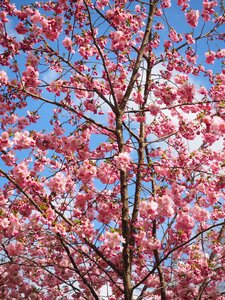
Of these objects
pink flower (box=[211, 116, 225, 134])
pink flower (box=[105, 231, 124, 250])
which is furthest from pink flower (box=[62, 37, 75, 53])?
pink flower (box=[105, 231, 124, 250])

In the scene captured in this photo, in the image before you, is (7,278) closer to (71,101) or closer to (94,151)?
(94,151)

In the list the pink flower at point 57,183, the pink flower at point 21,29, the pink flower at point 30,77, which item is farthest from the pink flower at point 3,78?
the pink flower at point 57,183

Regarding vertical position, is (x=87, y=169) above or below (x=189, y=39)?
below

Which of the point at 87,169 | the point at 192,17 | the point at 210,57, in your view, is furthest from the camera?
the point at 210,57

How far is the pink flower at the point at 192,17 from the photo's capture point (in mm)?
7932

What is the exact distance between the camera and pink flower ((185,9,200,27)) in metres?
7.93

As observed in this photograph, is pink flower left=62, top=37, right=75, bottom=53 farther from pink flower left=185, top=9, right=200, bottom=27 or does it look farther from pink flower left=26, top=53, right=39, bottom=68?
pink flower left=185, top=9, right=200, bottom=27

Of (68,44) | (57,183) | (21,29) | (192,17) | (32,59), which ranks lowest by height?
(57,183)

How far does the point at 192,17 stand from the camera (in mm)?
7957

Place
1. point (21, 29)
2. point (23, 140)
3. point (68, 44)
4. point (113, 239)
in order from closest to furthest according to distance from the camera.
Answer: point (113, 239) → point (23, 140) → point (21, 29) → point (68, 44)

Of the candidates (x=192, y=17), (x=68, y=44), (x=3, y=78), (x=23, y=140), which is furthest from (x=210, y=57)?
(x=23, y=140)

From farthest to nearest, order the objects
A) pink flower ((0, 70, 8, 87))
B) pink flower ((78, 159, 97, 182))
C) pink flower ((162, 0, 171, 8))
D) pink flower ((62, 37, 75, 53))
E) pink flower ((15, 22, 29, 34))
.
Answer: pink flower ((162, 0, 171, 8)) < pink flower ((62, 37, 75, 53)) < pink flower ((15, 22, 29, 34)) < pink flower ((0, 70, 8, 87)) < pink flower ((78, 159, 97, 182))

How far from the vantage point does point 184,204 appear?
6500 mm

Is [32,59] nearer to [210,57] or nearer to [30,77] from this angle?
[30,77]
